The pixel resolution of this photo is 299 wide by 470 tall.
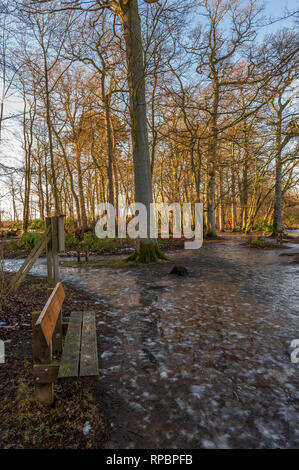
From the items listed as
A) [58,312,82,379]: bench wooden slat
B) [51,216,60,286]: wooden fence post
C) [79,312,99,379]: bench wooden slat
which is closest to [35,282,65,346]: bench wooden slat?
[58,312,82,379]: bench wooden slat

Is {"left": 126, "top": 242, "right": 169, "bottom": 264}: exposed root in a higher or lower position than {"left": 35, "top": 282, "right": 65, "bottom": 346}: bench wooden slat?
lower

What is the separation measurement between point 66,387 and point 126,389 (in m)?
0.67

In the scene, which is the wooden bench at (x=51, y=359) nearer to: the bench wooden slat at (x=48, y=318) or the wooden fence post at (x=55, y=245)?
the bench wooden slat at (x=48, y=318)

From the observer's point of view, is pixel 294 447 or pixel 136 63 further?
pixel 136 63

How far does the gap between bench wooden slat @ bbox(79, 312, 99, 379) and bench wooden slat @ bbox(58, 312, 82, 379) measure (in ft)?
0.17

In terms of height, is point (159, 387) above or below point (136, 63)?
below

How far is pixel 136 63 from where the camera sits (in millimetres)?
10328

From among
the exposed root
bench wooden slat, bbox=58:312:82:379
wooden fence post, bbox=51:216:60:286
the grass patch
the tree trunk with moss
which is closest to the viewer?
the grass patch

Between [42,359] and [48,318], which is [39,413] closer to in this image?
[42,359]

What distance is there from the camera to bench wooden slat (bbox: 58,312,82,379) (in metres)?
2.67

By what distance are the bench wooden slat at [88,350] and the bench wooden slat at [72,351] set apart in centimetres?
5

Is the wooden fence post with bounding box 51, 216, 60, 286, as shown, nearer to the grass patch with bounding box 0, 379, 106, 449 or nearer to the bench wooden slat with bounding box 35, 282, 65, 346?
the bench wooden slat with bounding box 35, 282, 65, 346
